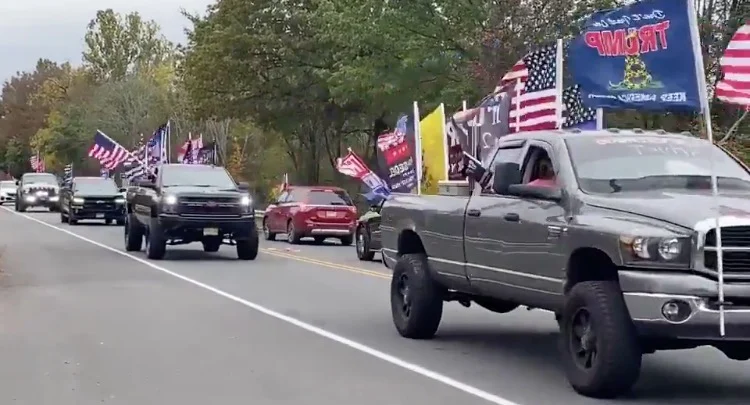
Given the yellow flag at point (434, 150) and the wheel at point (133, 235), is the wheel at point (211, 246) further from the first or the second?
the yellow flag at point (434, 150)

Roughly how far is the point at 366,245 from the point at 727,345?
16.0 meters

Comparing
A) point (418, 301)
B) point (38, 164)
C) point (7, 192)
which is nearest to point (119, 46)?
point (38, 164)

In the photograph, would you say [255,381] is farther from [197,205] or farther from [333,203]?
[333,203]

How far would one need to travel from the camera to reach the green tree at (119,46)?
97.9 metres

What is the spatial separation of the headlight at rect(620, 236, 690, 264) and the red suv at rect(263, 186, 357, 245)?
890 inches

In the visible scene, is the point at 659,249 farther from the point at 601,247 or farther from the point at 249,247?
the point at 249,247

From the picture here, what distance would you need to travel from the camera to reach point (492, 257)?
10180 millimetres

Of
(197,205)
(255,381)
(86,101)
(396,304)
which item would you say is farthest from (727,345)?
(86,101)

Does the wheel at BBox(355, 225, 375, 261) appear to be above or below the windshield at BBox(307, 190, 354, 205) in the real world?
below

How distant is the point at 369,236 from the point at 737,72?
939 centimetres

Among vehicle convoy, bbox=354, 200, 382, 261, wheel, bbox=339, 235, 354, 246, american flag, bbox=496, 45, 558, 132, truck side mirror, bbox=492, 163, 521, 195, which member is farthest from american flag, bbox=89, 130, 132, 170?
truck side mirror, bbox=492, 163, 521, 195

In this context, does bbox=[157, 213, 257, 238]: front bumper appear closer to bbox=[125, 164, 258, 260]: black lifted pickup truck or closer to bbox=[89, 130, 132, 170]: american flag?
bbox=[125, 164, 258, 260]: black lifted pickup truck

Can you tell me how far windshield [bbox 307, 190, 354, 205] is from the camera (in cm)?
3070

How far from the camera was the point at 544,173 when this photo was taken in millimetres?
10039
